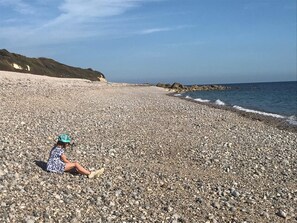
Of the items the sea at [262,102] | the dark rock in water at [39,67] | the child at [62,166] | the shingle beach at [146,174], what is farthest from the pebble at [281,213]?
the dark rock in water at [39,67]

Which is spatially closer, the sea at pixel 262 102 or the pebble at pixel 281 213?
the pebble at pixel 281 213

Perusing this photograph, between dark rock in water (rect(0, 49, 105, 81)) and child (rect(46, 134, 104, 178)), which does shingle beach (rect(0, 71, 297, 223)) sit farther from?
dark rock in water (rect(0, 49, 105, 81))

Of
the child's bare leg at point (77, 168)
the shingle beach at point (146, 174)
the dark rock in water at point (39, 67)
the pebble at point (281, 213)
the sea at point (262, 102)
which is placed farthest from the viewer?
the dark rock in water at point (39, 67)

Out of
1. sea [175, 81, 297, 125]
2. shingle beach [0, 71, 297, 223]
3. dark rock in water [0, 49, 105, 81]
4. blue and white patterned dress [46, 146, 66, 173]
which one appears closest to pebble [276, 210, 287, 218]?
shingle beach [0, 71, 297, 223]

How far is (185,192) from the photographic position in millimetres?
8664

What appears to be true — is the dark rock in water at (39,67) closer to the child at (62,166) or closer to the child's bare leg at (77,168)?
the child at (62,166)

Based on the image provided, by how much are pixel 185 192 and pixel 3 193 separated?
370 cm

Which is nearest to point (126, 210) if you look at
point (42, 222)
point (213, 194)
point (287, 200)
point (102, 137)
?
point (42, 222)

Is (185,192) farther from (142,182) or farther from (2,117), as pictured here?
(2,117)

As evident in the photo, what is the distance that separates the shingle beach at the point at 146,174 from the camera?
7273 millimetres

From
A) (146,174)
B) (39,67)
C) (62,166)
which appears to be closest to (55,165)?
(62,166)

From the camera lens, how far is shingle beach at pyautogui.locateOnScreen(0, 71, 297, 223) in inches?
286

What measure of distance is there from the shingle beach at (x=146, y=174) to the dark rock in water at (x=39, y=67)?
52.6 m

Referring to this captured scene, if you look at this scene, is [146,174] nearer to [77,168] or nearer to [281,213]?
[77,168]
